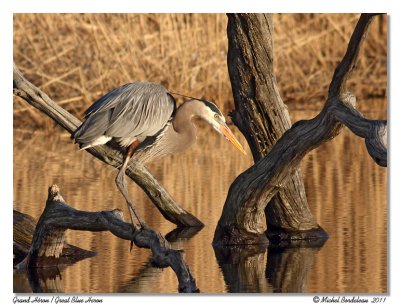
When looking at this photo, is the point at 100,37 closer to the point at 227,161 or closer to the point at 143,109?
the point at 227,161

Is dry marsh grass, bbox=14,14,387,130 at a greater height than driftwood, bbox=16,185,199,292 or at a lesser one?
greater

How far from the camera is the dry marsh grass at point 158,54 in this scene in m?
14.5

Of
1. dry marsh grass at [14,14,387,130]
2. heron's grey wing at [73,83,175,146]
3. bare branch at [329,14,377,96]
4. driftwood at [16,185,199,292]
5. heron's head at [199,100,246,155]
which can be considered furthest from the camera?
dry marsh grass at [14,14,387,130]

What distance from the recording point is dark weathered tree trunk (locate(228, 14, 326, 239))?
877cm

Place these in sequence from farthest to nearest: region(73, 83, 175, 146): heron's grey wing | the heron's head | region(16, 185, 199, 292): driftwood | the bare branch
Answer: the heron's head < region(73, 83, 175, 146): heron's grey wing < the bare branch < region(16, 185, 199, 292): driftwood

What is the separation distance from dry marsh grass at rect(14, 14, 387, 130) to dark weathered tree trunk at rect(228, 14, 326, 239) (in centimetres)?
541

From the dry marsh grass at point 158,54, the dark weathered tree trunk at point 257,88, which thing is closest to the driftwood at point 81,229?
the dark weathered tree trunk at point 257,88

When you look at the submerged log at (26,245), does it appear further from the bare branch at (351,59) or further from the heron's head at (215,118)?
the bare branch at (351,59)

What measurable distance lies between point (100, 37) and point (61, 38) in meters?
0.46

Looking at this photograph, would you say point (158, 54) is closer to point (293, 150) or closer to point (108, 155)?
point (108, 155)

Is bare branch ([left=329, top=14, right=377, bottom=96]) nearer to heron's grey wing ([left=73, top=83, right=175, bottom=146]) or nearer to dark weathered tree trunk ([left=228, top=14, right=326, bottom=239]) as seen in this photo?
dark weathered tree trunk ([left=228, top=14, right=326, bottom=239])

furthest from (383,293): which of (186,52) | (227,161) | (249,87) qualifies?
(186,52)

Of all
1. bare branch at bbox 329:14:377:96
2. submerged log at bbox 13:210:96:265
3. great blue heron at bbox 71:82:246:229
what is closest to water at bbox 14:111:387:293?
submerged log at bbox 13:210:96:265

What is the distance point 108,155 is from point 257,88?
122 cm
